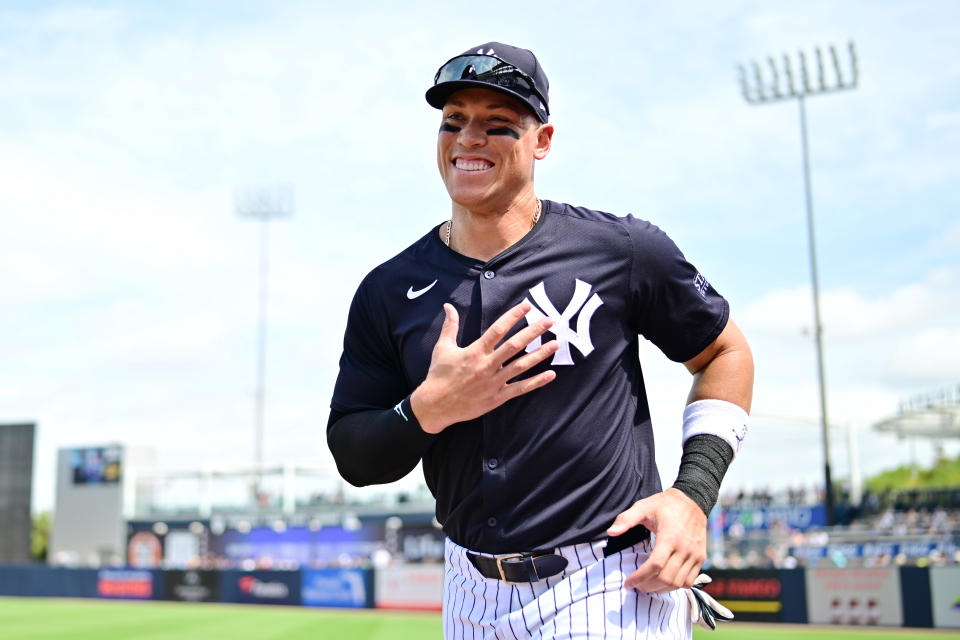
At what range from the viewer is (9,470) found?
33.9 meters

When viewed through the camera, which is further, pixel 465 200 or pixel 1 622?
pixel 1 622

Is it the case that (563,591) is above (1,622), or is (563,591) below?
above

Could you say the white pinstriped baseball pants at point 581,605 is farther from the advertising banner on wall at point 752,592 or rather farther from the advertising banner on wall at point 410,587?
the advertising banner on wall at point 410,587

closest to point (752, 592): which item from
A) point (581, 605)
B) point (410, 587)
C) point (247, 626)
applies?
point (410, 587)

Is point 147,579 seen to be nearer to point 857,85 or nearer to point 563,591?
point 857,85

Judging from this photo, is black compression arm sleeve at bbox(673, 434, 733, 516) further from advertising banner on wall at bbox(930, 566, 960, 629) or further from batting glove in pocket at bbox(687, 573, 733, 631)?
advertising banner on wall at bbox(930, 566, 960, 629)

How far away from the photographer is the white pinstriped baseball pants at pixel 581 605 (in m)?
2.33

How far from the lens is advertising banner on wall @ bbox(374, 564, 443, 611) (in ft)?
75.3

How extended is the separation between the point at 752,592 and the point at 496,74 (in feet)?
58.5

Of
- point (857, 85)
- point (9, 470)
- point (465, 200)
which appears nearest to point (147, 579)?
point (9, 470)

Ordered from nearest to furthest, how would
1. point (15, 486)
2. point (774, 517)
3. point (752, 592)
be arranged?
point (752, 592) → point (774, 517) → point (15, 486)

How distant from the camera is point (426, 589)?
75.6ft

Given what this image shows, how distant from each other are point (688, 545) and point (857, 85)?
32.5 meters

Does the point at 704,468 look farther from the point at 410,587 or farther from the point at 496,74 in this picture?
the point at 410,587
